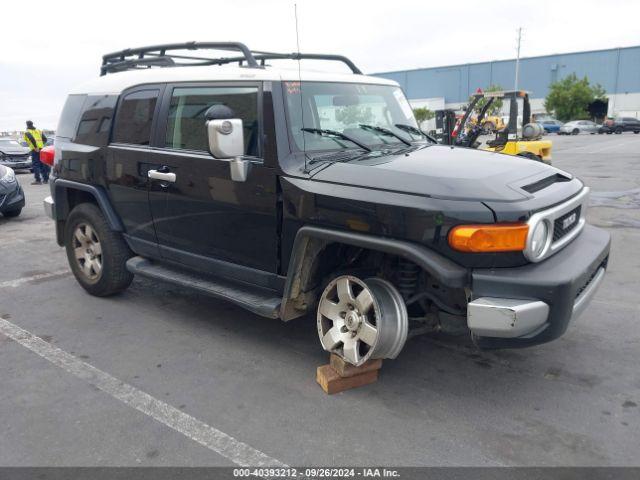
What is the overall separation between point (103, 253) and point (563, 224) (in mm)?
3830

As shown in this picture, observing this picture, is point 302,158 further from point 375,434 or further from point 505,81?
point 505,81

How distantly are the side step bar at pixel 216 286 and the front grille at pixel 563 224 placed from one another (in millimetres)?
1788

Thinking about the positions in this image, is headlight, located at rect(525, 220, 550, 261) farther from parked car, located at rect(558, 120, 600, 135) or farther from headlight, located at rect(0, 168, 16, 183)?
parked car, located at rect(558, 120, 600, 135)

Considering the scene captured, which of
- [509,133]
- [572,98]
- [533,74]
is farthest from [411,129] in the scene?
[533,74]

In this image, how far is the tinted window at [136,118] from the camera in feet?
14.6

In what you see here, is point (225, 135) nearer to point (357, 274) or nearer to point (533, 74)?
point (357, 274)

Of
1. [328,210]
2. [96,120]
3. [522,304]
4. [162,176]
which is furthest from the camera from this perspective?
[96,120]

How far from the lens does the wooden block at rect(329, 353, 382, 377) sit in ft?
11.4

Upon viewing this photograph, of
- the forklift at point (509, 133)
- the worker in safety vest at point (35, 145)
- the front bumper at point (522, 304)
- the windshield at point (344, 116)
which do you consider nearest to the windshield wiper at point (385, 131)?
the windshield at point (344, 116)

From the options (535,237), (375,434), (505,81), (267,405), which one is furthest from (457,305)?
(505,81)

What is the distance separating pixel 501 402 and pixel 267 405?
143 centimetres

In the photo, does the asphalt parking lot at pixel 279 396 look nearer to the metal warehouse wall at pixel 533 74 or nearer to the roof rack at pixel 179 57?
the roof rack at pixel 179 57

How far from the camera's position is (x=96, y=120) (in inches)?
196

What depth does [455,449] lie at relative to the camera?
290 centimetres
